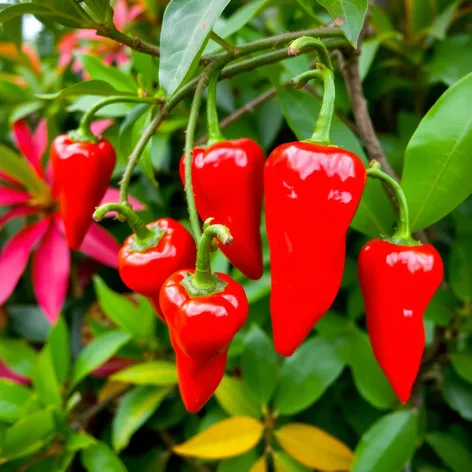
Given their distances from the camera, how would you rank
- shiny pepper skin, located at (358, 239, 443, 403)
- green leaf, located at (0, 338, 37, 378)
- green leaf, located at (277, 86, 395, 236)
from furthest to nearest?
green leaf, located at (0, 338, 37, 378)
green leaf, located at (277, 86, 395, 236)
shiny pepper skin, located at (358, 239, 443, 403)

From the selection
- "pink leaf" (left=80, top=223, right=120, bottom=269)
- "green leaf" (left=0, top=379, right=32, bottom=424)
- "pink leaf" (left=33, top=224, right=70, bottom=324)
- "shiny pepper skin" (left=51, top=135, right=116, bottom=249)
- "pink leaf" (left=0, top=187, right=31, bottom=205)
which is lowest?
"green leaf" (left=0, top=379, right=32, bottom=424)

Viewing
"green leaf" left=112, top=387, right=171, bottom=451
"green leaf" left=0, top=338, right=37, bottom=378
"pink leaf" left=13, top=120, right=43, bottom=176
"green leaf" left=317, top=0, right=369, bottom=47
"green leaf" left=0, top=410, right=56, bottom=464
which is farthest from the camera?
"pink leaf" left=13, top=120, right=43, bottom=176

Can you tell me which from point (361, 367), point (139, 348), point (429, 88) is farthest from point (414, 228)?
point (429, 88)

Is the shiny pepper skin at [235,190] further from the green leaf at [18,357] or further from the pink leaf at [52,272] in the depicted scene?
the green leaf at [18,357]

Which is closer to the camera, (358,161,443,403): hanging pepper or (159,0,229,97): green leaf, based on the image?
(159,0,229,97): green leaf

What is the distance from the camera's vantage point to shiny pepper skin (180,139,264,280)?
22.0 inches

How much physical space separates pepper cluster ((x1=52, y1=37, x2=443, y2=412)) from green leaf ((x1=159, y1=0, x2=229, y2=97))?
0.08 metres

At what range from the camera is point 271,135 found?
42.4 inches

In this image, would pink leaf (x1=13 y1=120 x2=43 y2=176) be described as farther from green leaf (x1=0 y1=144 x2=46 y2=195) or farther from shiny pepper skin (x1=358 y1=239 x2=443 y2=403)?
shiny pepper skin (x1=358 y1=239 x2=443 y2=403)

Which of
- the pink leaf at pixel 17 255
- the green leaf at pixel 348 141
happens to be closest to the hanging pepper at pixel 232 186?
the green leaf at pixel 348 141

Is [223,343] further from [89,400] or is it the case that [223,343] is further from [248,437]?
[89,400]

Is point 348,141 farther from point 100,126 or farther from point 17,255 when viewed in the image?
→ point 17,255

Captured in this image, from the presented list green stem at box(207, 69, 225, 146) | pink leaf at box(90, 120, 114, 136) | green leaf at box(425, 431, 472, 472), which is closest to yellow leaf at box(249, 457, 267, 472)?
green leaf at box(425, 431, 472, 472)

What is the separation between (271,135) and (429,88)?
1.35 feet
